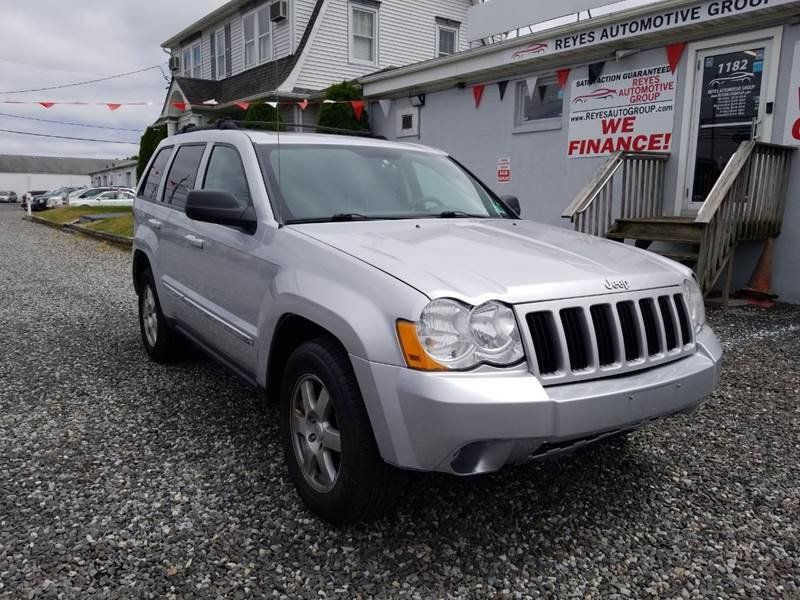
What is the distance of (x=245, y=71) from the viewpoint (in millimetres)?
20266

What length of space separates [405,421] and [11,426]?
2.86 meters

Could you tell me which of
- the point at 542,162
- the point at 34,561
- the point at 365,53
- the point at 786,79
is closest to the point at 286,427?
the point at 34,561

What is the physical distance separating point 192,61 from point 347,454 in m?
24.7

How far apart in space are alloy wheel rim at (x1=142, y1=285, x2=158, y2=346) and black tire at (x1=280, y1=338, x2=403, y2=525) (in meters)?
2.72

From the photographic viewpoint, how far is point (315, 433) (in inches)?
111

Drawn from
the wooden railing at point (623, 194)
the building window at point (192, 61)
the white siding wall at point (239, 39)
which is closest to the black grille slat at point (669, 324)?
the wooden railing at point (623, 194)

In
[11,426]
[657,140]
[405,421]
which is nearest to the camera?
[405,421]

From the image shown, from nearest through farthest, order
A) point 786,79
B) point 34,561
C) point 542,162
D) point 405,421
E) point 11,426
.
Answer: point 405,421
point 34,561
point 11,426
point 786,79
point 542,162

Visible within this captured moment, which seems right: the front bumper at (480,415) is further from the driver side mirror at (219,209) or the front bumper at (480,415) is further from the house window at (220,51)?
the house window at (220,51)

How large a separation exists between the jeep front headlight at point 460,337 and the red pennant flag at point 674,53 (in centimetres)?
762

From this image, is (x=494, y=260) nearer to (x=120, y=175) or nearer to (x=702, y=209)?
(x=702, y=209)

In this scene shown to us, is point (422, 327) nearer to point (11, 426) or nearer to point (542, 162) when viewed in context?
point (11, 426)

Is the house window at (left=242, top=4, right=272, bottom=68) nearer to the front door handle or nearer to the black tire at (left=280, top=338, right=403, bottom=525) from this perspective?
the front door handle

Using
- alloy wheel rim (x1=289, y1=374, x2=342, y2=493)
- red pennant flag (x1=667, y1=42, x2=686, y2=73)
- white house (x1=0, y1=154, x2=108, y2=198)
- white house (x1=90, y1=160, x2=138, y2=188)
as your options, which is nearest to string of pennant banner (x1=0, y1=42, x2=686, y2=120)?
red pennant flag (x1=667, y1=42, x2=686, y2=73)
